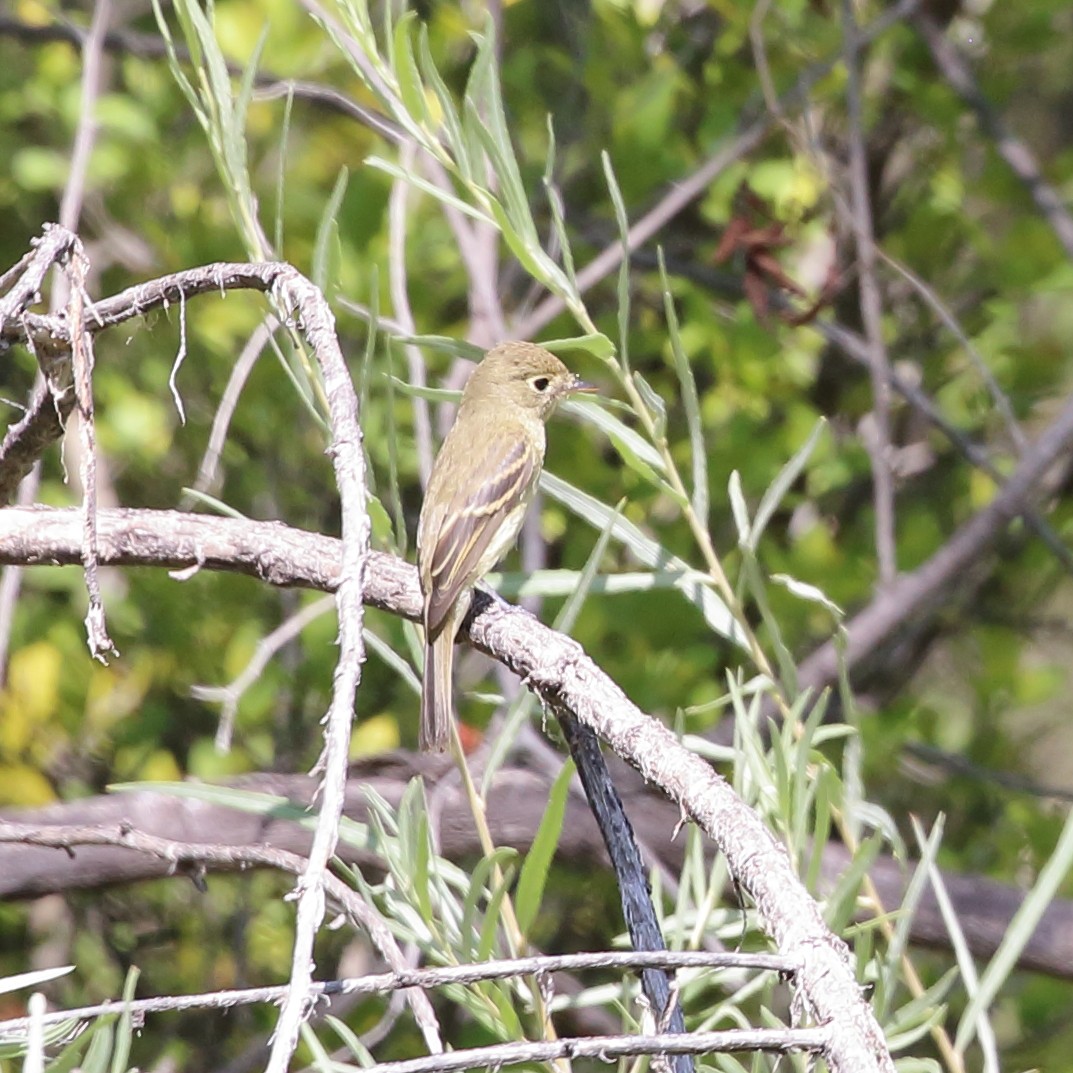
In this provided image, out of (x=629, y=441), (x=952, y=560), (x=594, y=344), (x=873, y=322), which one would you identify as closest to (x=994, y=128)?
(x=873, y=322)

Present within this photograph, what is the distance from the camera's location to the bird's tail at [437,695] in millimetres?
2402

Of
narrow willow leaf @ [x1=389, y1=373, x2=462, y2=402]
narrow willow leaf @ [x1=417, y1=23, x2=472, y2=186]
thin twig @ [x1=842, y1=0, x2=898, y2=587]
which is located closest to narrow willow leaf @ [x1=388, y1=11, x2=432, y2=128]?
narrow willow leaf @ [x1=417, y1=23, x2=472, y2=186]

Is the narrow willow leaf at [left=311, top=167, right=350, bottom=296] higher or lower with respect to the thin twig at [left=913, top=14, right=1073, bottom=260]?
lower

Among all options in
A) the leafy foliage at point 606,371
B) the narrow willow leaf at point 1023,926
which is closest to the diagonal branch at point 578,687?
the narrow willow leaf at point 1023,926

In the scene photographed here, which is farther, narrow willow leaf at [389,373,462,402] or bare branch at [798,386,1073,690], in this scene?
bare branch at [798,386,1073,690]

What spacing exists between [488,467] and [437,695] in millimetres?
1406

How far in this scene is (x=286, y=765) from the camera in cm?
471

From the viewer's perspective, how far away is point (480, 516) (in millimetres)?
3746

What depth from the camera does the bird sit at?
3311mm

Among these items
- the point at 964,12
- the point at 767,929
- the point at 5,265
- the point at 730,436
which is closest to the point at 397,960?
the point at 767,929

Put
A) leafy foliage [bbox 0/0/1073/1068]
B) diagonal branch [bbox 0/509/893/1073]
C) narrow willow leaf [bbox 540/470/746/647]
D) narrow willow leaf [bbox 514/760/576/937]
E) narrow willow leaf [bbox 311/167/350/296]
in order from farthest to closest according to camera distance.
Answer: 1. leafy foliage [bbox 0/0/1073/1068]
2. narrow willow leaf [bbox 540/470/746/647]
3. narrow willow leaf [bbox 311/167/350/296]
4. narrow willow leaf [bbox 514/760/576/937]
5. diagonal branch [bbox 0/509/893/1073]

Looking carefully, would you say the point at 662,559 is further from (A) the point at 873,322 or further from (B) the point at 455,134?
(A) the point at 873,322

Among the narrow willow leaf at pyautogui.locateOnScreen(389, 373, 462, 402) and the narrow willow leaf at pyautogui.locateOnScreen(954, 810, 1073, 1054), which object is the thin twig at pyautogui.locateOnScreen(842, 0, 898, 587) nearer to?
the narrow willow leaf at pyautogui.locateOnScreen(389, 373, 462, 402)

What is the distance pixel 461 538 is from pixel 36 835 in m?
1.53
